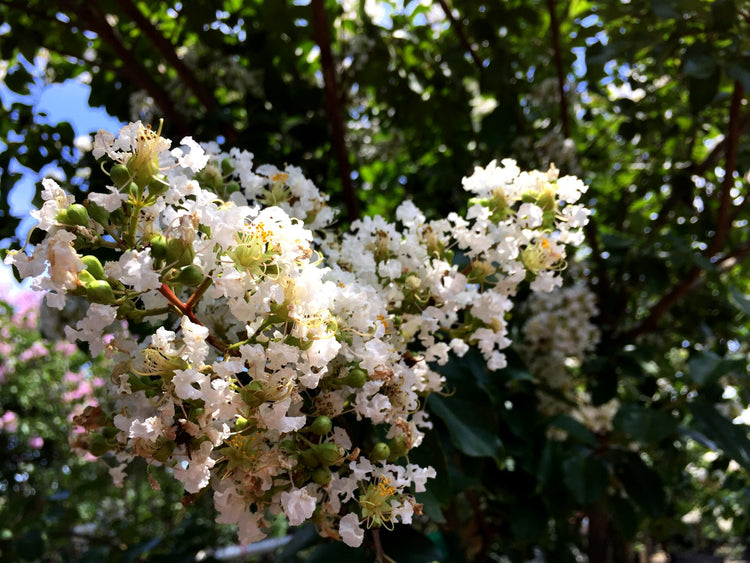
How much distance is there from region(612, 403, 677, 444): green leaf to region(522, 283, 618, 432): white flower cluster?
256mm

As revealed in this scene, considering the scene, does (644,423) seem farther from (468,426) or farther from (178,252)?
(178,252)

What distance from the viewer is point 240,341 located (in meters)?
0.60

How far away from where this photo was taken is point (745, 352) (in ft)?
7.16

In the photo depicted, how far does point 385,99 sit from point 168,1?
0.62 meters

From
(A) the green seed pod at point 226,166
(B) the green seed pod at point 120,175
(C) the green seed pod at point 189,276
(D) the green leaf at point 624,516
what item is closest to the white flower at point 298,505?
(C) the green seed pod at point 189,276

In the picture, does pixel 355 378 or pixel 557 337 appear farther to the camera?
pixel 557 337

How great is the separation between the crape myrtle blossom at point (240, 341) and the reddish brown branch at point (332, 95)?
706mm

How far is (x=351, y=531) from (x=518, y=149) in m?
1.47

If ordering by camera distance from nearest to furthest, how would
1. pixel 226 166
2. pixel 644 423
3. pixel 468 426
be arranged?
pixel 226 166 < pixel 468 426 < pixel 644 423

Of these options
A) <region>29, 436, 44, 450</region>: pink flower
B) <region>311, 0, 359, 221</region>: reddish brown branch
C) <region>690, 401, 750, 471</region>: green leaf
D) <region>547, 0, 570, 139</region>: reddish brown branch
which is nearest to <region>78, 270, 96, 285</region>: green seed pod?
<region>311, 0, 359, 221</region>: reddish brown branch

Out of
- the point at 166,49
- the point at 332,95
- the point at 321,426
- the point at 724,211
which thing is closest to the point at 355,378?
the point at 321,426

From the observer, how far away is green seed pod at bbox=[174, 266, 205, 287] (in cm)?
53

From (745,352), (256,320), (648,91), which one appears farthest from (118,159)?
(745,352)

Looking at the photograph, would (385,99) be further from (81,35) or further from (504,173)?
(504,173)
